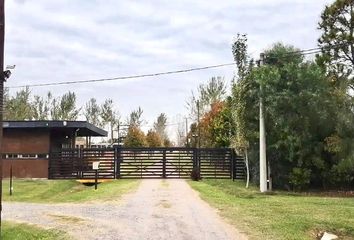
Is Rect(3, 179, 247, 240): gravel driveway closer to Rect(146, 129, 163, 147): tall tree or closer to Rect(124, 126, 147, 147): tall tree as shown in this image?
Rect(124, 126, 147, 147): tall tree

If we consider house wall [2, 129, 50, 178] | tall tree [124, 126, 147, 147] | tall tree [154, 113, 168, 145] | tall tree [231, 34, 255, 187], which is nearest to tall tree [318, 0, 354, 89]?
tall tree [231, 34, 255, 187]

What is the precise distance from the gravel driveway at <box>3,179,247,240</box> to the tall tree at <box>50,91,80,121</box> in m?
44.9

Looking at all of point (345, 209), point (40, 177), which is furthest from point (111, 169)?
point (345, 209)

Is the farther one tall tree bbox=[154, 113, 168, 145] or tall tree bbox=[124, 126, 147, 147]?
tall tree bbox=[154, 113, 168, 145]

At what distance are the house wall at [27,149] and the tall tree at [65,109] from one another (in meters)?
29.8

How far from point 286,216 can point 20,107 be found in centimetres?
4698

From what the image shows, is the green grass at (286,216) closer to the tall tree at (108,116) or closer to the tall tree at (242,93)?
the tall tree at (242,93)

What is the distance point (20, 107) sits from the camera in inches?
2219

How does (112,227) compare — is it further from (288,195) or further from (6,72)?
(288,195)

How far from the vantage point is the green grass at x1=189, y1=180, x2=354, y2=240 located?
38.7 ft

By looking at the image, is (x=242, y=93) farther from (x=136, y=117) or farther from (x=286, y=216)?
(x=136, y=117)

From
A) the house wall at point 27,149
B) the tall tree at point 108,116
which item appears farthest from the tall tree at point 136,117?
the house wall at point 27,149

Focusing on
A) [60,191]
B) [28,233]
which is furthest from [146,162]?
[28,233]

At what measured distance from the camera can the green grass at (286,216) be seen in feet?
38.7
